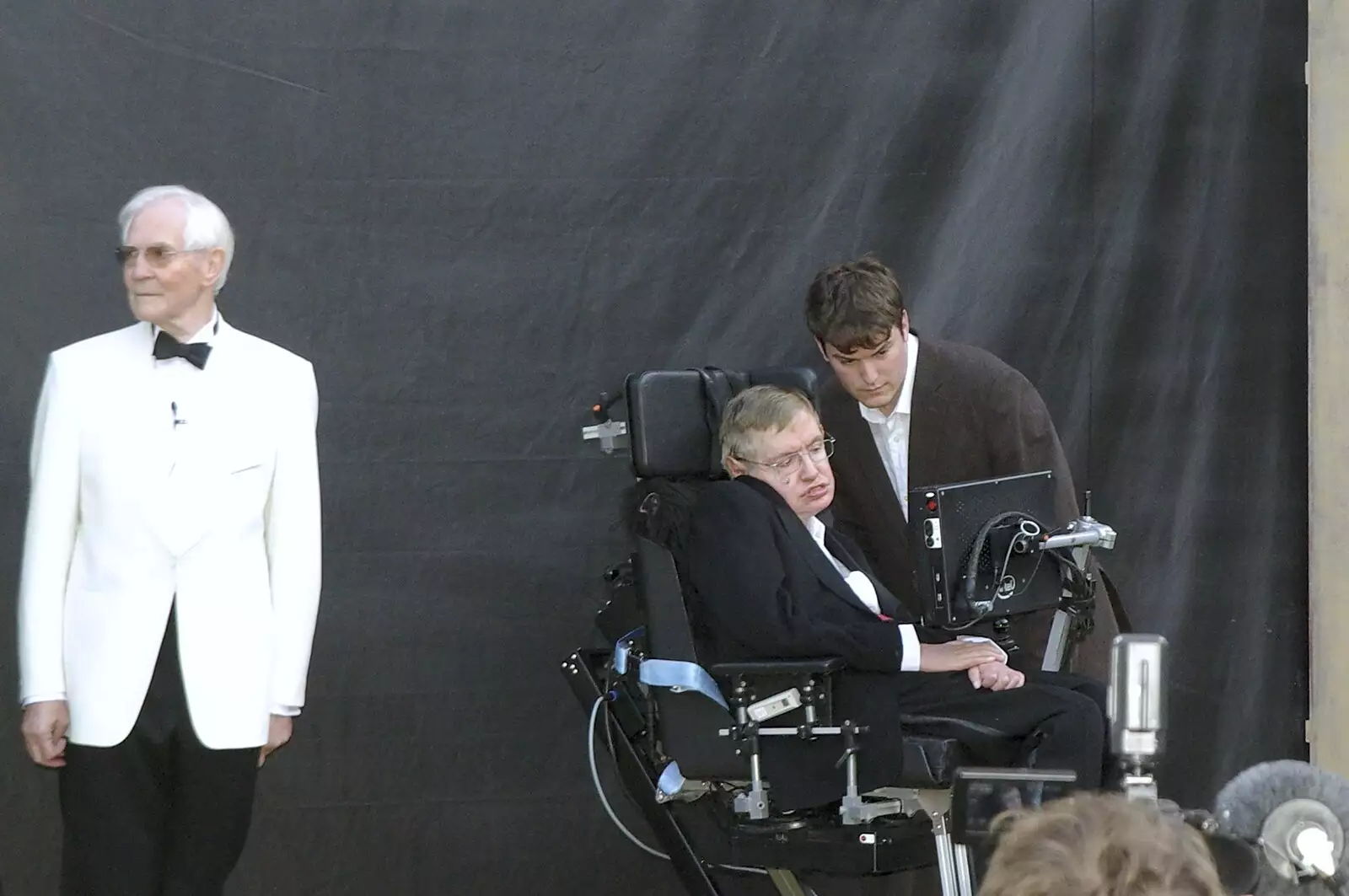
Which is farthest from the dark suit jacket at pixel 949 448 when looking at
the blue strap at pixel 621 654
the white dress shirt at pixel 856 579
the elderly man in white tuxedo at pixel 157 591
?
the elderly man in white tuxedo at pixel 157 591

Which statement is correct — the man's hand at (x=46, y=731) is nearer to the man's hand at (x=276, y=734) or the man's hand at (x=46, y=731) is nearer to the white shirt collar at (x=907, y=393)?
the man's hand at (x=276, y=734)

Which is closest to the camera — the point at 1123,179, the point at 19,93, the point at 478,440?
the point at 19,93

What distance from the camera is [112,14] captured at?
2871 mm

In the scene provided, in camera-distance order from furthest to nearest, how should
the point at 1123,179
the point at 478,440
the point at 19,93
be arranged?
the point at 1123,179
the point at 478,440
the point at 19,93

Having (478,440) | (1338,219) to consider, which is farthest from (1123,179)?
(478,440)

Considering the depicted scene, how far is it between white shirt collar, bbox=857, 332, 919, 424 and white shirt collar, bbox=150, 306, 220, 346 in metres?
1.20

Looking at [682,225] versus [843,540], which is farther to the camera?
[682,225]

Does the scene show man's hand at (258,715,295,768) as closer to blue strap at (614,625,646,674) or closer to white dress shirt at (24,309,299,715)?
white dress shirt at (24,309,299,715)

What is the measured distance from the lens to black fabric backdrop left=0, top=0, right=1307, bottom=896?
9.59 ft

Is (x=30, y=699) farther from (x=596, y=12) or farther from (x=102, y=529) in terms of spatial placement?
(x=596, y=12)

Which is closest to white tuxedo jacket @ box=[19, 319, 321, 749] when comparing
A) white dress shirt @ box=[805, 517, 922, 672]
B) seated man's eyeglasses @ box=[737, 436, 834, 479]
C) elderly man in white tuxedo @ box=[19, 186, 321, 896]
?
elderly man in white tuxedo @ box=[19, 186, 321, 896]

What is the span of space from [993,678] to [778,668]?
41 centimetres

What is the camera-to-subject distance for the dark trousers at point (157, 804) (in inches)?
95.7

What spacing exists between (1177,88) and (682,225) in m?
1.09
